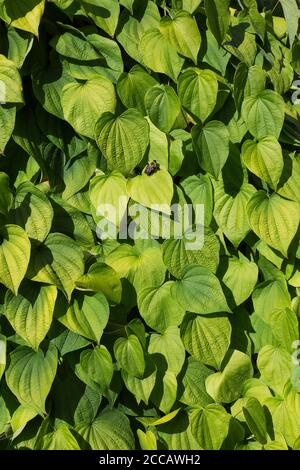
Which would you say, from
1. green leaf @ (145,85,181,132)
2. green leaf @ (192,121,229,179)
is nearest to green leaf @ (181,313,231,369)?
green leaf @ (192,121,229,179)

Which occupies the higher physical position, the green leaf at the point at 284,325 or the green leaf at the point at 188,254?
the green leaf at the point at 188,254

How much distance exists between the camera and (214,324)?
1498 millimetres

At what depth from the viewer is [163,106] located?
142 centimetres

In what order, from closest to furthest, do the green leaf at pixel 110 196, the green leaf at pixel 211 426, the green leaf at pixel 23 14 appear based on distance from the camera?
the green leaf at pixel 23 14
the green leaf at pixel 110 196
the green leaf at pixel 211 426

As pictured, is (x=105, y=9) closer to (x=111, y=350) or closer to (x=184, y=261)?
(x=184, y=261)

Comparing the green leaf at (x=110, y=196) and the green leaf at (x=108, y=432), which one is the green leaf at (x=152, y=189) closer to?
the green leaf at (x=110, y=196)

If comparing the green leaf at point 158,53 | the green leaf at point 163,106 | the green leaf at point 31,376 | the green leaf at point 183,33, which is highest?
the green leaf at point 183,33

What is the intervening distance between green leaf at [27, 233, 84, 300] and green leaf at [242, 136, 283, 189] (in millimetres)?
421

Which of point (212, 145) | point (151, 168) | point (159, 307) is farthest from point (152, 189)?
point (159, 307)

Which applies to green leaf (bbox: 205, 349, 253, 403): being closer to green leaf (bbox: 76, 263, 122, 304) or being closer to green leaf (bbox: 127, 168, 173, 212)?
green leaf (bbox: 76, 263, 122, 304)

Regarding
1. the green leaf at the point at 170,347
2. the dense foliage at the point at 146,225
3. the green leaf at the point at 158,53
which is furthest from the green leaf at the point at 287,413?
the green leaf at the point at 158,53

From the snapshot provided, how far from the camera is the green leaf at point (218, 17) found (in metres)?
1.40

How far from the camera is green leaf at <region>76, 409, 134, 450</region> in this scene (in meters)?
1.52

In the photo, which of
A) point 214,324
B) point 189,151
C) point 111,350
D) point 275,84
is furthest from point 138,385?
point 275,84
